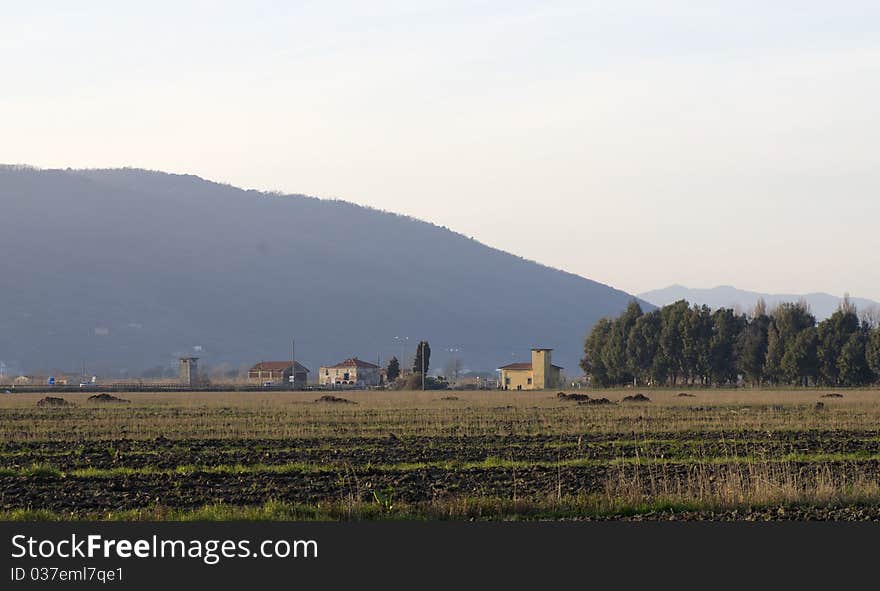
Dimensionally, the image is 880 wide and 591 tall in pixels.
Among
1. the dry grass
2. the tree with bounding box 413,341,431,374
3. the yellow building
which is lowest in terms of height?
the dry grass

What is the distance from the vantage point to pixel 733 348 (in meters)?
143

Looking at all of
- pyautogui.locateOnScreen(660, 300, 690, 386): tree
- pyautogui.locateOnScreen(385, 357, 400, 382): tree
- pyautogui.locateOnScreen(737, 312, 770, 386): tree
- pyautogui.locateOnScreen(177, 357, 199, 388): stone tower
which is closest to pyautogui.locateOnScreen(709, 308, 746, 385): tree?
pyautogui.locateOnScreen(737, 312, 770, 386): tree

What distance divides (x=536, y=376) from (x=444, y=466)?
414 ft

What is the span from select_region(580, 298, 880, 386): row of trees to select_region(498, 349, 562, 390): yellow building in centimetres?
508

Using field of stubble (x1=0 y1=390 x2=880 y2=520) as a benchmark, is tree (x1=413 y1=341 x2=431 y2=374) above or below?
above

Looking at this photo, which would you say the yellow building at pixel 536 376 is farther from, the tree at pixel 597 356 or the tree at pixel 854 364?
the tree at pixel 854 364

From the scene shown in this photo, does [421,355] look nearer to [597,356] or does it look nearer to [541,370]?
[541,370]

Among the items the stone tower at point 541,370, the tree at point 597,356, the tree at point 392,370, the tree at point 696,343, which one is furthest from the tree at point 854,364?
the tree at point 392,370

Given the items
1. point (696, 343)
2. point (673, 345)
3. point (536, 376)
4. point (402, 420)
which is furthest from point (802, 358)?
point (402, 420)

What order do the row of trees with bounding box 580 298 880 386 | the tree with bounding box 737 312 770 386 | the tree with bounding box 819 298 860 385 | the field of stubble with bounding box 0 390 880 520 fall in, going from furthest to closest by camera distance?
the tree with bounding box 737 312 770 386
the row of trees with bounding box 580 298 880 386
the tree with bounding box 819 298 860 385
the field of stubble with bounding box 0 390 880 520

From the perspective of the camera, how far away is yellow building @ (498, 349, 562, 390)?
157500 mm

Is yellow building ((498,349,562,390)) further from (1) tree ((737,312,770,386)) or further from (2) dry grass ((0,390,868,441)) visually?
(2) dry grass ((0,390,868,441))

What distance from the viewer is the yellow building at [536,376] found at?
15750 centimetres

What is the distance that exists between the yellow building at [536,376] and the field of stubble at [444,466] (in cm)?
9386
